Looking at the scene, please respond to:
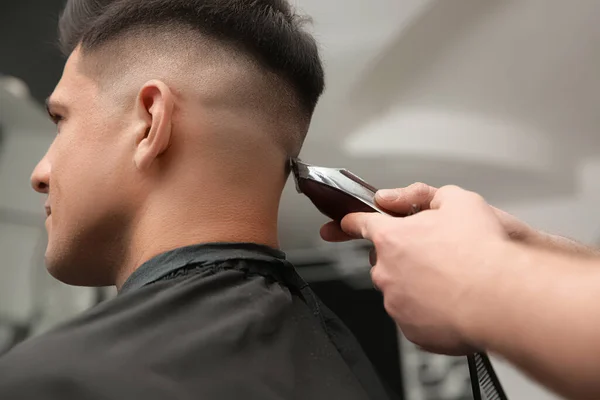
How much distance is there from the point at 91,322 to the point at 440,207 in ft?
1.68

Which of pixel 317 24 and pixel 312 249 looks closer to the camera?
pixel 317 24

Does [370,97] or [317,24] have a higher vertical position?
[317,24]

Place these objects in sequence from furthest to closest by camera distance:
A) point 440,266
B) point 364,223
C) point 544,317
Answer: point 364,223
point 440,266
point 544,317

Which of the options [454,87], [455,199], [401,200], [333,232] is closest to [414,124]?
[454,87]

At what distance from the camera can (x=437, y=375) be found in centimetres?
195

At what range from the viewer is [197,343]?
731mm

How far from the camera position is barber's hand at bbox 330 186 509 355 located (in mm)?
626

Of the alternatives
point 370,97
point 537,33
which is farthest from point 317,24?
point 537,33

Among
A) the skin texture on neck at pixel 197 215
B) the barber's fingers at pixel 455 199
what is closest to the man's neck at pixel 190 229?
the skin texture on neck at pixel 197 215

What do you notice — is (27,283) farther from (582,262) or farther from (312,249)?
(582,262)

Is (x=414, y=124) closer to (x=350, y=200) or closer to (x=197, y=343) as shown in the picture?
(x=350, y=200)

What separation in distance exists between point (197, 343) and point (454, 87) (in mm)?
1618

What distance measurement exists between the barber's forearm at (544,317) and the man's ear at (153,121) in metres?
0.59

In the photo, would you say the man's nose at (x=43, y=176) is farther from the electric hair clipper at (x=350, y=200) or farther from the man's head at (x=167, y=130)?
the electric hair clipper at (x=350, y=200)
